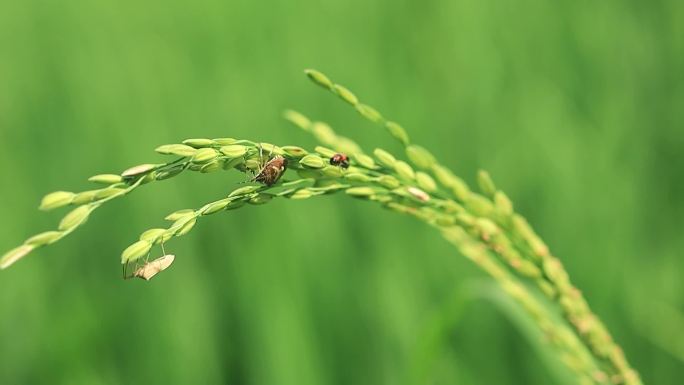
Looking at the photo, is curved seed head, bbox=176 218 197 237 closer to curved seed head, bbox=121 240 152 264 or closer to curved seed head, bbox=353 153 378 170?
curved seed head, bbox=121 240 152 264

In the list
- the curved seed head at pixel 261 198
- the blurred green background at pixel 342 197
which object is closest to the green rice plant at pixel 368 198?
the curved seed head at pixel 261 198

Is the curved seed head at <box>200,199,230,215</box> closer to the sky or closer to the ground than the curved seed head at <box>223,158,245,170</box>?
closer to the ground

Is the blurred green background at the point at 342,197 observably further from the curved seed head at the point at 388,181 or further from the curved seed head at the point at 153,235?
the curved seed head at the point at 153,235

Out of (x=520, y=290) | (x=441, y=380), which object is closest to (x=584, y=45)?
(x=441, y=380)

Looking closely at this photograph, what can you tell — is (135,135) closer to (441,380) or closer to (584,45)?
(441,380)

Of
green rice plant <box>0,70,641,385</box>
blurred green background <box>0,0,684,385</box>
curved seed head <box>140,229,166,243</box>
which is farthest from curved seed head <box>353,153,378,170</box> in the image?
blurred green background <box>0,0,684,385</box>

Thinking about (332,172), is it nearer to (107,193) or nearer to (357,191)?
(357,191)
